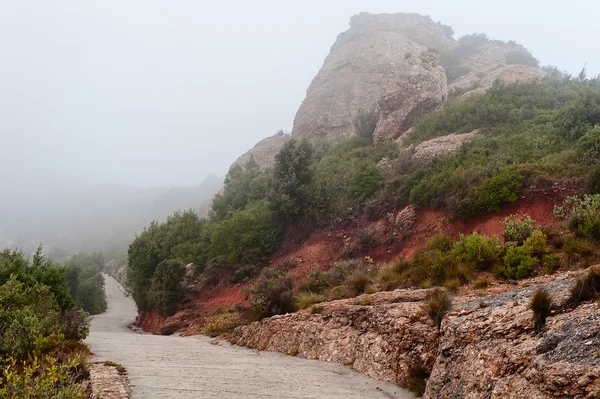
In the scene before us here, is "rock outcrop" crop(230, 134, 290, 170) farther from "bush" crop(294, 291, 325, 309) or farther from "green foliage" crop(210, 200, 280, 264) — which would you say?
"bush" crop(294, 291, 325, 309)

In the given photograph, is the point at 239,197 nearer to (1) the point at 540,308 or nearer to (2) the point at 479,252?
(2) the point at 479,252

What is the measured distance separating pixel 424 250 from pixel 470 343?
712 centimetres

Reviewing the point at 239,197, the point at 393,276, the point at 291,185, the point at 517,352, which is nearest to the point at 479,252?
the point at 393,276

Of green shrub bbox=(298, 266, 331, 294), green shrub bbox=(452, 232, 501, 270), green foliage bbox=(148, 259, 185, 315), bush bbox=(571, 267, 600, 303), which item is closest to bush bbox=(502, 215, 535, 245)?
green shrub bbox=(452, 232, 501, 270)

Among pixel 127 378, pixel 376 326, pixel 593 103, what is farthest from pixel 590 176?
pixel 127 378

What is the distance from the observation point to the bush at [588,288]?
5637 mm

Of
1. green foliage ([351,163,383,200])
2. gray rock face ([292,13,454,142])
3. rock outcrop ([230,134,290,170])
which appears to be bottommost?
green foliage ([351,163,383,200])

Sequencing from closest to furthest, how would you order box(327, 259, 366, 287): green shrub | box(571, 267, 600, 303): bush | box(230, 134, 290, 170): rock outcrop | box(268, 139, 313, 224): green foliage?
box(571, 267, 600, 303): bush → box(327, 259, 366, 287): green shrub → box(268, 139, 313, 224): green foliage → box(230, 134, 290, 170): rock outcrop

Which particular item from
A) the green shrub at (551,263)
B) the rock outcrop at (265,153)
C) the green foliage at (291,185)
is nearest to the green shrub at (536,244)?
the green shrub at (551,263)

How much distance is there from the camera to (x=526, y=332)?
5.48 meters

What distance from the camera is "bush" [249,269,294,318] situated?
1443 centimetres

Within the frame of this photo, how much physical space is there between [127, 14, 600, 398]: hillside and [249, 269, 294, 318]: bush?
0.18 feet

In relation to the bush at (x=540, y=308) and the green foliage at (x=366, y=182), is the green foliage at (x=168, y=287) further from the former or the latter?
the bush at (x=540, y=308)

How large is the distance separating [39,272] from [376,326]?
54.9 feet
